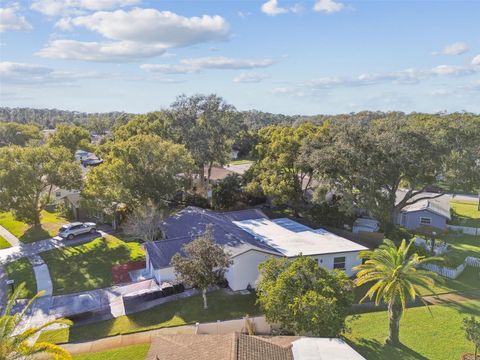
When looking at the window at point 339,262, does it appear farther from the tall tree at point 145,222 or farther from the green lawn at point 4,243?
the green lawn at point 4,243

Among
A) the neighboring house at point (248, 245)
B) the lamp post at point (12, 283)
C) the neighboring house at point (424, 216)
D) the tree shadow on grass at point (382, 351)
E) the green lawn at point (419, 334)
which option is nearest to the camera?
the tree shadow on grass at point (382, 351)

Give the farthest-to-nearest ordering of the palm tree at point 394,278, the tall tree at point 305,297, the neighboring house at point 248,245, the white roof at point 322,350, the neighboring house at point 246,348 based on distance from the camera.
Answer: the neighboring house at point 248,245 < the palm tree at point 394,278 < the tall tree at point 305,297 < the white roof at point 322,350 < the neighboring house at point 246,348

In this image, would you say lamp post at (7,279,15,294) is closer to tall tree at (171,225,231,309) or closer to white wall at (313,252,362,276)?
tall tree at (171,225,231,309)

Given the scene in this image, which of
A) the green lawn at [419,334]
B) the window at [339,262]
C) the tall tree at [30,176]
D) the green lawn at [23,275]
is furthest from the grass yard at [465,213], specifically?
the green lawn at [23,275]

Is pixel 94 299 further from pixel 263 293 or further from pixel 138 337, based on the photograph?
pixel 263 293

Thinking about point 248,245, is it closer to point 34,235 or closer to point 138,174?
point 138,174

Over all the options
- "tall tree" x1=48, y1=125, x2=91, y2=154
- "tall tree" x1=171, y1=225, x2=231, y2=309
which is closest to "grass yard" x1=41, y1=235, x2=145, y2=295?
"tall tree" x1=171, y1=225, x2=231, y2=309
